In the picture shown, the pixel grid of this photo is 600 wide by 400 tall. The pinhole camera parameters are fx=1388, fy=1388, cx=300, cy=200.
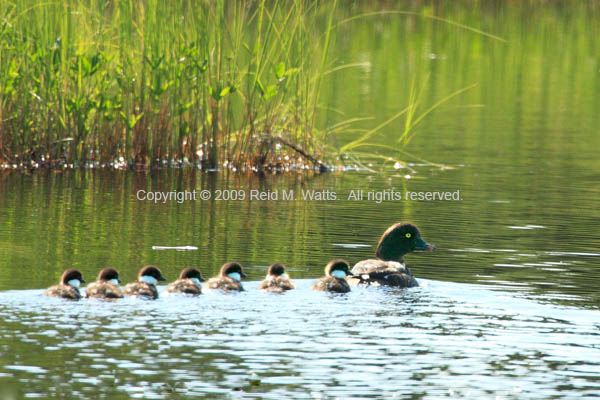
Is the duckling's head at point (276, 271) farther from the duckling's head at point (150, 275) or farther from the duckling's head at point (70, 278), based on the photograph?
the duckling's head at point (70, 278)

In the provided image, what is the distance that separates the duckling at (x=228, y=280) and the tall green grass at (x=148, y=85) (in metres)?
8.13

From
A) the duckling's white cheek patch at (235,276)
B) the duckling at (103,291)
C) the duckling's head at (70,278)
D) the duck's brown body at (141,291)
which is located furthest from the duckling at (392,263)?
the duckling's head at (70,278)

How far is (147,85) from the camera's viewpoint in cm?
2139

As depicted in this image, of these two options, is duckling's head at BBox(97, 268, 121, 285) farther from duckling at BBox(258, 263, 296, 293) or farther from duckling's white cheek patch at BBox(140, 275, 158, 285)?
duckling at BBox(258, 263, 296, 293)

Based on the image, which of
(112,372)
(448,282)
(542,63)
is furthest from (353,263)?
(542,63)

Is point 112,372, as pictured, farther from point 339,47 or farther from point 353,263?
point 339,47

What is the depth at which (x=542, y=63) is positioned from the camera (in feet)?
134

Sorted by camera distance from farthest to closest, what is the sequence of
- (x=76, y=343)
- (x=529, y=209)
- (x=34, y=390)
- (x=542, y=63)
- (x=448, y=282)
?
1. (x=542, y=63)
2. (x=529, y=209)
3. (x=448, y=282)
4. (x=76, y=343)
5. (x=34, y=390)

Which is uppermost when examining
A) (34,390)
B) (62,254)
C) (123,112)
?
(123,112)

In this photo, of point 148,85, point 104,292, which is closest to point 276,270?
point 104,292

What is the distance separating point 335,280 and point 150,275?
1.68 m

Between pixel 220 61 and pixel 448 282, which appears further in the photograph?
pixel 220 61

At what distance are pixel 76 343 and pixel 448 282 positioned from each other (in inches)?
176

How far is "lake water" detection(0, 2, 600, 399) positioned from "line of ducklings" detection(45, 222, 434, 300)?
0.59ft
